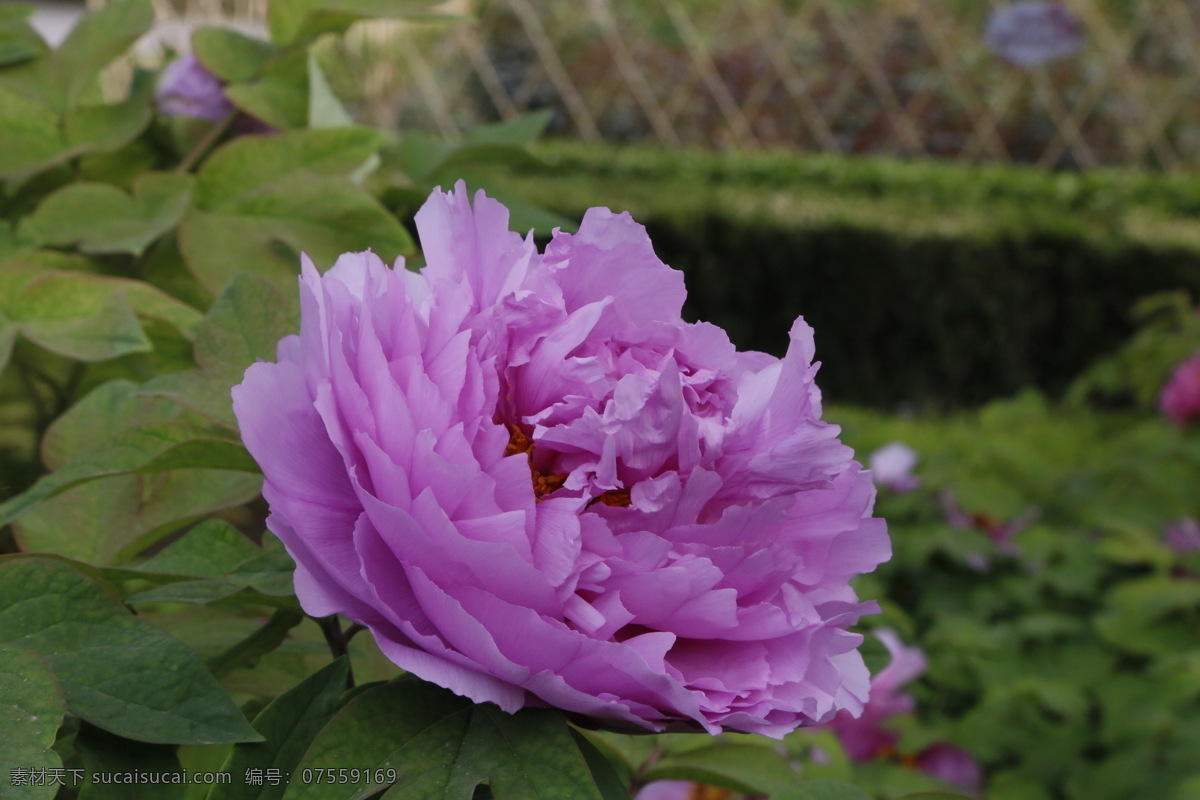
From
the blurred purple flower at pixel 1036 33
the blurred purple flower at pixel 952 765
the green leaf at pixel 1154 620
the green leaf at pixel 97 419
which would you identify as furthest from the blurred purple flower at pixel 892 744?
the blurred purple flower at pixel 1036 33

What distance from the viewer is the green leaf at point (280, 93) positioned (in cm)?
83

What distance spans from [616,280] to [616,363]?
32 mm

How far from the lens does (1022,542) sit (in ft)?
6.77

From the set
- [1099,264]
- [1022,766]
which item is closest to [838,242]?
[1099,264]

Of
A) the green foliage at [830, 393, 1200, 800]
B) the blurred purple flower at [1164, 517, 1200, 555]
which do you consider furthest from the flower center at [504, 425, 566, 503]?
the blurred purple flower at [1164, 517, 1200, 555]

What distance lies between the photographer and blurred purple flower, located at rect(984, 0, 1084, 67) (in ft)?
28.2

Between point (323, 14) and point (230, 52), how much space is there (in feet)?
0.26

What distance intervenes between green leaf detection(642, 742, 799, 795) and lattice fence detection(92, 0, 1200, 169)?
7.91 meters

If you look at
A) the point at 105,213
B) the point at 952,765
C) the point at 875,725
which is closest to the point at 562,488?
the point at 105,213

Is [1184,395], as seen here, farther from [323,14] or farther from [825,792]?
[825,792]

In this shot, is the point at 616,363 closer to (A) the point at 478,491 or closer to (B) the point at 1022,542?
(A) the point at 478,491

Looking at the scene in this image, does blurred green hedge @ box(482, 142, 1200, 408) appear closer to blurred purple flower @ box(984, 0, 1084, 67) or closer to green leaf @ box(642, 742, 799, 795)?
blurred purple flower @ box(984, 0, 1084, 67)

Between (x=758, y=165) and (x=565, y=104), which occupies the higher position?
(x=758, y=165)

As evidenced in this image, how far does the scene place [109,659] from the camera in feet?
1.43
